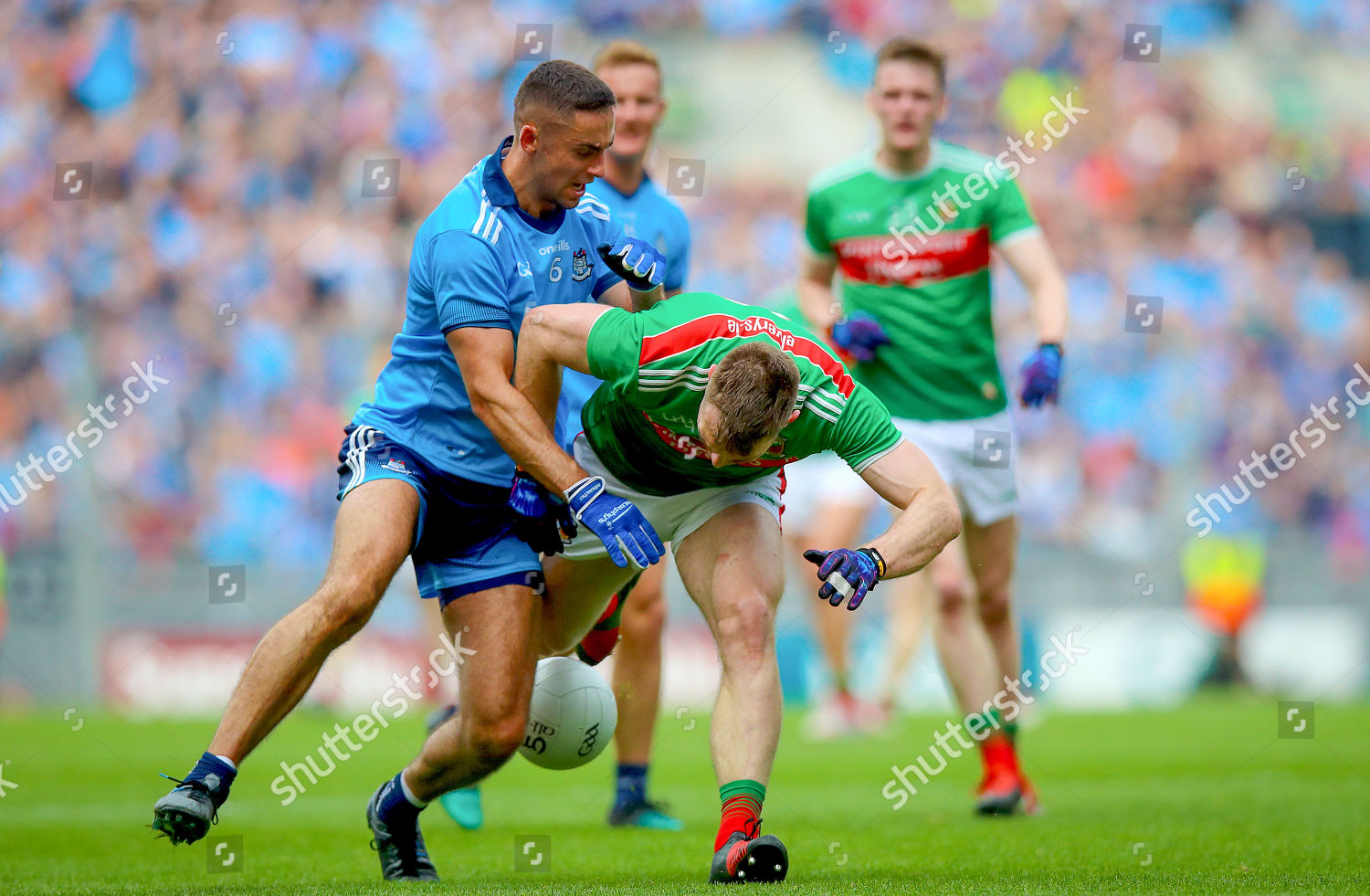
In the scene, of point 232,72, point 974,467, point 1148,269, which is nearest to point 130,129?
point 232,72

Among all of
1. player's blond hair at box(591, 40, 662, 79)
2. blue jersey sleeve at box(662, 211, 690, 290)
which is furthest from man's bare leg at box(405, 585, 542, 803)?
A: player's blond hair at box(591, 40, 662, 79)

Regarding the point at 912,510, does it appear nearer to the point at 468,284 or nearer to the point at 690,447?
the point at 690,447

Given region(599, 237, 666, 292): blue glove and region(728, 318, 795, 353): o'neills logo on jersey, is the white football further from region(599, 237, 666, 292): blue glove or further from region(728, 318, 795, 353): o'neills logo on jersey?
region(728, 318, 795, 353): o'neills logo on jersey

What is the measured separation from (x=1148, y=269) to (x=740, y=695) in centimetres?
1421

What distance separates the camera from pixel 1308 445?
55.0 feet

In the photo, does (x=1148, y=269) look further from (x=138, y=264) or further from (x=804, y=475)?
(x=138, y=264)

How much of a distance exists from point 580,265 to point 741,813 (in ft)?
6.52

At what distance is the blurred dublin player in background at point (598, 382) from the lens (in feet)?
21.9

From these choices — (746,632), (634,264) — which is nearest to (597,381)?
(634,264)

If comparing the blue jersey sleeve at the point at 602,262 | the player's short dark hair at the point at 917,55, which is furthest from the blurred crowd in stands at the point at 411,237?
the blue jersey sleeve at the point at 602,262

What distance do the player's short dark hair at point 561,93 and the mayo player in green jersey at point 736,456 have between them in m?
0.71

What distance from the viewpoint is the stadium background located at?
1376 cm

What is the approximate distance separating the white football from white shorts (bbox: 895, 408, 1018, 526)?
229cm

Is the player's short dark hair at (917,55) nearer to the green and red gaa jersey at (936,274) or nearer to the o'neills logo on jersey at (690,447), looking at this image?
the green and red gaa jersey at (936,274)
